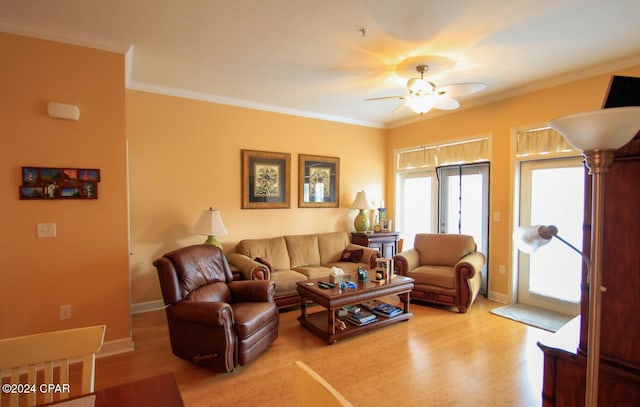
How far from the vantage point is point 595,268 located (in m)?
1.08

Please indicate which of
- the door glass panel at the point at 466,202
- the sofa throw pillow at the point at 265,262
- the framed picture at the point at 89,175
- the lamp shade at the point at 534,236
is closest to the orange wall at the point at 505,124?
the door glass panel at the point at 466,202

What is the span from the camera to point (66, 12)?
2.37 meters

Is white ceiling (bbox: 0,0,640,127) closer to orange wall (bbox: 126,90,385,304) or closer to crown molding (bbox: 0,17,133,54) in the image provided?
crown molding (bbox: 0,17,133,54)

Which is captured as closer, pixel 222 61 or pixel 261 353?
pixel 261 353

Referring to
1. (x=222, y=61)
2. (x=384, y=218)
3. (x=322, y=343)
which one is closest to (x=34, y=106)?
(x=222, y=61)

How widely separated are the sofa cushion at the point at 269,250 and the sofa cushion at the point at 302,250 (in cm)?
9

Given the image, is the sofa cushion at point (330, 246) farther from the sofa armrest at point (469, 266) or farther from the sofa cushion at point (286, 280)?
the sofa armrest at point (469, 266)

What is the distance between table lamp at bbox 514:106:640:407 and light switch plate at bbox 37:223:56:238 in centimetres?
344

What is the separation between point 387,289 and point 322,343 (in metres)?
0.90

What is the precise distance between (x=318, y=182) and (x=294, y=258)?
1.37 metres

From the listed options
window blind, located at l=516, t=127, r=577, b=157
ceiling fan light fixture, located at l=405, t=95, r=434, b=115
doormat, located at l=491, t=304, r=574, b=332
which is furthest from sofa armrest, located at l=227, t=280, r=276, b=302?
window blind, located at l=516, t=127, r=577, b=157

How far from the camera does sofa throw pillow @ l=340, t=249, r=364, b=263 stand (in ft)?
15.5

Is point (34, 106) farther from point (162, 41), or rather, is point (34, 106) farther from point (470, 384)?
point (470, 384)

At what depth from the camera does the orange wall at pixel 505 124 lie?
3.49 meters
